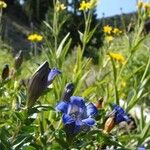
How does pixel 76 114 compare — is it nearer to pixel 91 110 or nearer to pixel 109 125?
pixel 91 110

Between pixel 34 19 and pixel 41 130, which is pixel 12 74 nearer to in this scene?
pixel 41 130

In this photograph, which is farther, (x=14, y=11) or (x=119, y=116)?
(x=14, y=11)

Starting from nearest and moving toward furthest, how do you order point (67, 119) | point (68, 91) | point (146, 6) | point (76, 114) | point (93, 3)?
point (67, 119)
point (76, 114)
point (68, 91)
point (146, 6)
point (93, 3)

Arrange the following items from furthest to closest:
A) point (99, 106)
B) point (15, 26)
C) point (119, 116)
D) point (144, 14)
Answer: point (15, 26), point (144, 14), point (99, 106), point (119, 116)

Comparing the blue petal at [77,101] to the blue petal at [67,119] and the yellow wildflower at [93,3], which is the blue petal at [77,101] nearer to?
the blue petal at [67,119]

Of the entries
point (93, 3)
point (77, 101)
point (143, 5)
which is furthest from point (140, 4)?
point (77, 101)

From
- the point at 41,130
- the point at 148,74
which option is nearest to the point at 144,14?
the point at 148,74
